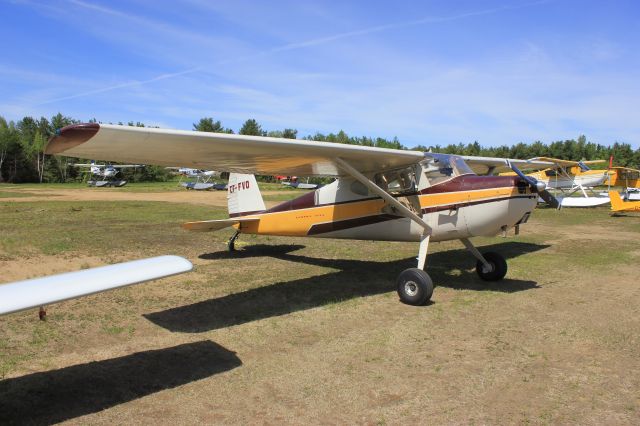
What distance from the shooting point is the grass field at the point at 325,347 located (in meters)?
3.83

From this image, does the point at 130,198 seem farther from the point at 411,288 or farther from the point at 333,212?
the point at 411,288

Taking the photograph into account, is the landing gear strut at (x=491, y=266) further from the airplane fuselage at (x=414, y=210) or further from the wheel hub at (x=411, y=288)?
the wheel hub at (x=411, y=288)

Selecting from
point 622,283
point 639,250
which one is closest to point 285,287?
point 622,283

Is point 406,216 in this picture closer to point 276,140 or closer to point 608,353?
point 276,140

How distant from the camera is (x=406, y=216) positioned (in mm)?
7711

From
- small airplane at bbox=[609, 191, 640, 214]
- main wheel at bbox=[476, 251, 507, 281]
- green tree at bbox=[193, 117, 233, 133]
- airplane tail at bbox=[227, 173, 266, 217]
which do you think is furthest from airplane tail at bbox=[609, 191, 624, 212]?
green tree at bbox=[193, 117, 233, 133]

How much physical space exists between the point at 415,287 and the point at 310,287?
6.30 feet

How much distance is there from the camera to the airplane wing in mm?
4386

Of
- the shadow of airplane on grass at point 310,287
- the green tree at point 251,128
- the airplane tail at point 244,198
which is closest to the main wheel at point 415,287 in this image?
the shadow of airplane on grass at point 310,287

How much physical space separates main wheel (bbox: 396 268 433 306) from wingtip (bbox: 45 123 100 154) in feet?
15.4

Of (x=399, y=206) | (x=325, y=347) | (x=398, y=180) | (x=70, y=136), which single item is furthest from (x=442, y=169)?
(x=70, y=136)

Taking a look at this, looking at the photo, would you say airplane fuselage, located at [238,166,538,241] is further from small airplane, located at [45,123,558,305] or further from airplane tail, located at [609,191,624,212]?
airplane tail, located at [609,191,624,212]

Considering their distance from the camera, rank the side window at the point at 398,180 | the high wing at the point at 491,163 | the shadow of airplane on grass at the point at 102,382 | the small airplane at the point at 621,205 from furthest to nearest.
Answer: the small airplane at the point at 621,205 < the high wing at the point at 491,163 < the side window at the point at 398,180 < the shadow of airplane on grass at the point at 102,382

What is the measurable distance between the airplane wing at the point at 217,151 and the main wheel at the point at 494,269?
2.40 meters
